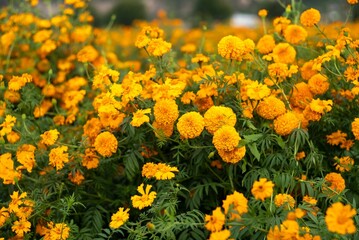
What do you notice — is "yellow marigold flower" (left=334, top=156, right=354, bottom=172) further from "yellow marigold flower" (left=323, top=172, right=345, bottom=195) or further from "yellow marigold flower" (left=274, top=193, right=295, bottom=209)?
"yellow marigold flower" (left=274, top=193, right=295, bottom=209)

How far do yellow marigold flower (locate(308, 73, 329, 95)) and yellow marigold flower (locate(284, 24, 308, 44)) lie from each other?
13.3 inches

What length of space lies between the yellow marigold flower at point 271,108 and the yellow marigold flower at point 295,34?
0.65 m

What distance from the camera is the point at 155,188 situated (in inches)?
107

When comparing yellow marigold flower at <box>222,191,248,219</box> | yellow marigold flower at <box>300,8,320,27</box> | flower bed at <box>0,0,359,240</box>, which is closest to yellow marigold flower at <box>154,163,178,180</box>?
flower bed at <box>0,0,359,240</box>

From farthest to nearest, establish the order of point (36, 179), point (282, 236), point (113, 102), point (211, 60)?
point (211, 60)
point (36, 179)
point (113, 102)
point (282, 236)

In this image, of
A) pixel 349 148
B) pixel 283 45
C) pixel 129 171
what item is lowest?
pixel 349 148

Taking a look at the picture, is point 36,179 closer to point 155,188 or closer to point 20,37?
point 155,188

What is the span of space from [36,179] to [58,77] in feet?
5.34

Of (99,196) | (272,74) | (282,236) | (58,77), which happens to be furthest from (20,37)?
(282,236)

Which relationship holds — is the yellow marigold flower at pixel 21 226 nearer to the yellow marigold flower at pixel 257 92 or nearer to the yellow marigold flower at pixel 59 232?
the yellow marigold flower at pixel 59 232

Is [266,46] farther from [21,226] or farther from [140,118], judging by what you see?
[21,226]

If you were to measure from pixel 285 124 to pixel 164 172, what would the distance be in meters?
0.55

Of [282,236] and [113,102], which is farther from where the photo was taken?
[113,102]

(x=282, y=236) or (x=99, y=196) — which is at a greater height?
(x=282, y=236)
